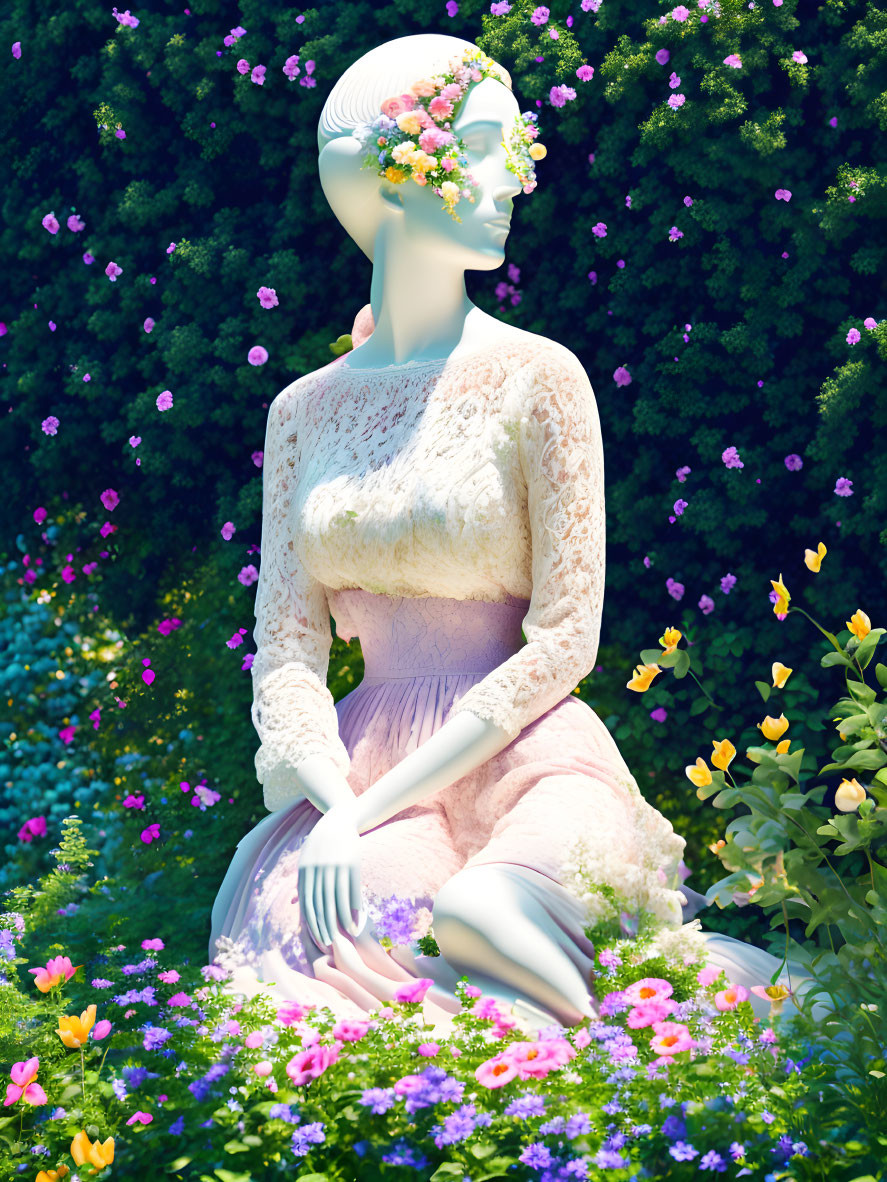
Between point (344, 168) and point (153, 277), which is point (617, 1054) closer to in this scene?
point (344, 168)

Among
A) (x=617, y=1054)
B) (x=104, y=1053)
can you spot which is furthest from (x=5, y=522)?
(x=617, y=1054)

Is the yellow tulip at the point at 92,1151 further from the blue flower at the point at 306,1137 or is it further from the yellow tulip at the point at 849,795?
the yellow tulip at the point at 849,795

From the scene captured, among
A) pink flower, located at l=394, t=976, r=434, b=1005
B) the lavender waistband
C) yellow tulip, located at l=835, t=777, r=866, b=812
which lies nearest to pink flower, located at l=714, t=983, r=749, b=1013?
yellow tulip, located at l=835, t=777, r=866, b=812

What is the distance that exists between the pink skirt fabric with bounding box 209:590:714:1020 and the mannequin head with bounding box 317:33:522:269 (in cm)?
74

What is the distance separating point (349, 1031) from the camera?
2.08m

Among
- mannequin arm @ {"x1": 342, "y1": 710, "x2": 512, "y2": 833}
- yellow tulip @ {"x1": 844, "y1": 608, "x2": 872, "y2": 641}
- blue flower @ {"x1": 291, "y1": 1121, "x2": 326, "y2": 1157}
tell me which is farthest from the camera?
mannequin arm @ {"x1": 342, "y1": 710, "x2": 512, "y2": 833}

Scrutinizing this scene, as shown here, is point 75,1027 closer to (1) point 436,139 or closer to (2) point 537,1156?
(2) point 537,1156

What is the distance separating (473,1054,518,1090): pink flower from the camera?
1945mm

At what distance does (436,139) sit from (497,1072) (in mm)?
1737

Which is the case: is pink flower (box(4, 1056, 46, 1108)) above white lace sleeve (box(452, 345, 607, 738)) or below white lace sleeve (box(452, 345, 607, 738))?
below

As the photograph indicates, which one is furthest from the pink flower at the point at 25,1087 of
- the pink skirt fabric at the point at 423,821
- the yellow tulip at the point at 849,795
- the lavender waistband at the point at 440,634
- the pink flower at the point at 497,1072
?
the yellow tulip at the point at 849,795

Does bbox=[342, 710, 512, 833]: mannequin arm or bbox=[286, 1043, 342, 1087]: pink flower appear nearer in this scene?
bbox=[286, 1043, 342, 1087]: pink flower

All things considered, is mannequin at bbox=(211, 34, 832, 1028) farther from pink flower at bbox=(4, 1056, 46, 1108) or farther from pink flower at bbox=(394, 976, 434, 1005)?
pink flower at bbox=(4, 1056, 46, 1108)

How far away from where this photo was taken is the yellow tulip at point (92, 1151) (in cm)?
198
